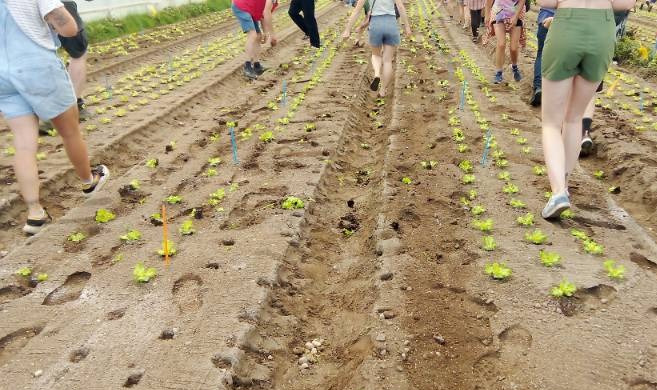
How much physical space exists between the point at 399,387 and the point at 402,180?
2.62 meters

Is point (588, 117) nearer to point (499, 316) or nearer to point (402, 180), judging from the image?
point (402, 180)

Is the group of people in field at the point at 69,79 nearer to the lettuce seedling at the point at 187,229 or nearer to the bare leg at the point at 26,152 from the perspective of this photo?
the bare leg at the point at 26,152

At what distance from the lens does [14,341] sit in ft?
9.56

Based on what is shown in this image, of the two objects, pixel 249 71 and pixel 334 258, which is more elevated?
pixel 249 71

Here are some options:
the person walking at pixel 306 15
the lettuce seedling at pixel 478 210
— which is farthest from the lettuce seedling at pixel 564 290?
the person walking at pixel 306 15

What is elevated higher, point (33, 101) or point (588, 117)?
point (33, 101)

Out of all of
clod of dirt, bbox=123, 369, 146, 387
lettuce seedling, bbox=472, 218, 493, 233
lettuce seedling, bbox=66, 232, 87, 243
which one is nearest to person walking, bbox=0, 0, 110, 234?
lettuce seedling, bbox=66, 232, 87, 243

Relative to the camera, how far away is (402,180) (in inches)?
191

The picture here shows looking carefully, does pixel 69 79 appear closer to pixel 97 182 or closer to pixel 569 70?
pixel 97 182

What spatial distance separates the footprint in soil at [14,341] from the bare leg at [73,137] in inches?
67.8

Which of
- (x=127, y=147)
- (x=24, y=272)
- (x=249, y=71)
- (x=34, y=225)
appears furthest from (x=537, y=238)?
(x=249, y=71)

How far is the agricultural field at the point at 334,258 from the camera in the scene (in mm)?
2680

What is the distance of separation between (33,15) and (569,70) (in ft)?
13.0

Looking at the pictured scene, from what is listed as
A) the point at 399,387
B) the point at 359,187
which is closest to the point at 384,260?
the point at 399,387
